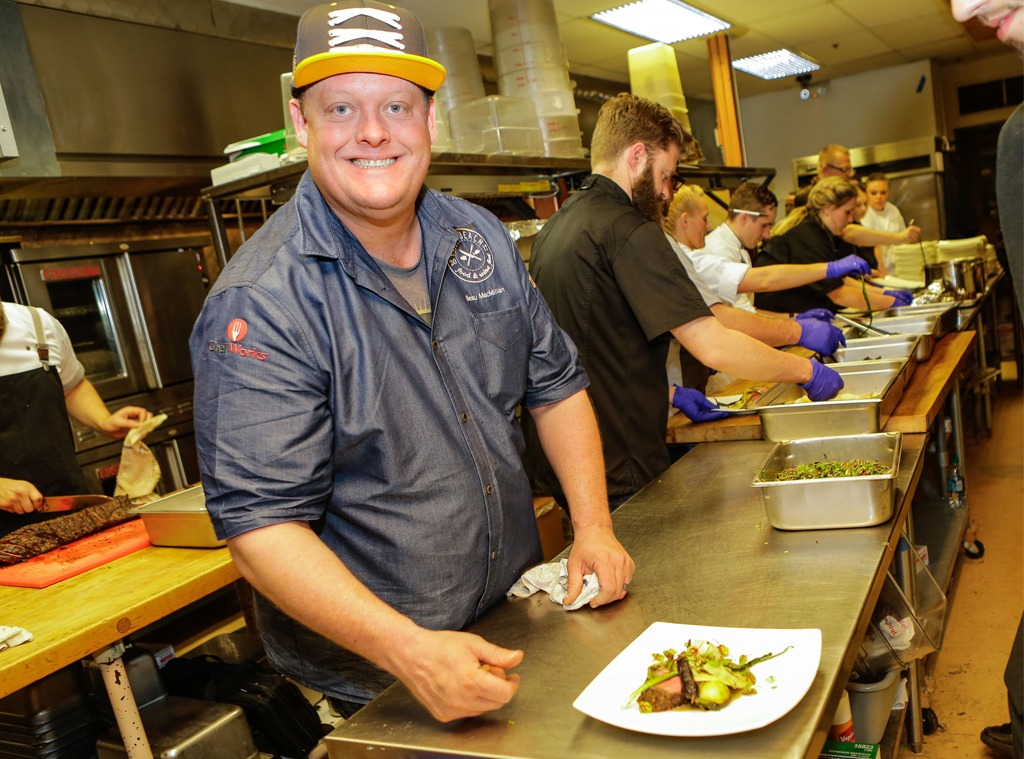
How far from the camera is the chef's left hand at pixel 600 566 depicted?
150 cm

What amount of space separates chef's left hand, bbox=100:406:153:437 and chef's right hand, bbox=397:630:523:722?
1.97 meters

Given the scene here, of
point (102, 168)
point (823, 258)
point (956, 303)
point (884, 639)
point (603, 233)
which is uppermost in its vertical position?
point (102, 168)

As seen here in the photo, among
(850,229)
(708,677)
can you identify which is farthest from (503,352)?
(850,229)

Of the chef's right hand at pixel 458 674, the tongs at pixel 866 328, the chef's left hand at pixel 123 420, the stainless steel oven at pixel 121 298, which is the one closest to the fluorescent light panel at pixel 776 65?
the tongs at pixel 866 328

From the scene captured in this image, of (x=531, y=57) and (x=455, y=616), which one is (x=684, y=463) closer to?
(x=455, y=616)

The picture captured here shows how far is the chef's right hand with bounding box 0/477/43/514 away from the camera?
2.41 meters

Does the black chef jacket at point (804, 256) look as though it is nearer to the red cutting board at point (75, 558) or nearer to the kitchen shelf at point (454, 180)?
the kitchen shelf at point (454, 180)

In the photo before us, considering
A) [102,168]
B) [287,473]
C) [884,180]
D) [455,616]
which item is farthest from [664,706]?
[884,180]

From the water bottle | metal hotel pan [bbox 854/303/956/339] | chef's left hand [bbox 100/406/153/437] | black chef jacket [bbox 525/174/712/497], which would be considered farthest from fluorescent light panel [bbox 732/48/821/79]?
chef's left hand [bbox 100/406/153/437]

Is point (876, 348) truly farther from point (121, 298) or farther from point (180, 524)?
point (121, 298)

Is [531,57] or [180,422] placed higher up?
[531,57]

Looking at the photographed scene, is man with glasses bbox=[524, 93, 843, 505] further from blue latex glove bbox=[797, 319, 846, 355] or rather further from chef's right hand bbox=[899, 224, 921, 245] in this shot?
chef's right hand bbox=[899, 224, 921, 245]

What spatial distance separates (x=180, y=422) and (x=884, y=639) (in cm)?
338

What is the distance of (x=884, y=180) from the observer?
7211 millimetres
